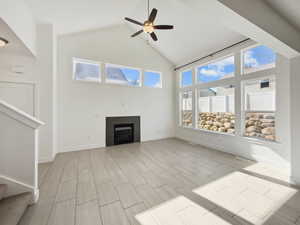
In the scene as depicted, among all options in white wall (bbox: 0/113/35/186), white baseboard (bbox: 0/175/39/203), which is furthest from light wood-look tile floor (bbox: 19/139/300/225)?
white wall (bbox: 0/113/35/186)

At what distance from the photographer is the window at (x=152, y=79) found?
5.67 metres

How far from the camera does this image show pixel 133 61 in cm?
531

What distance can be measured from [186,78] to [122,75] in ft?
9.44

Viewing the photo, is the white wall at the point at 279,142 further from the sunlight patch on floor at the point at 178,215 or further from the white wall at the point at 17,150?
the white wall at the point at 17,150

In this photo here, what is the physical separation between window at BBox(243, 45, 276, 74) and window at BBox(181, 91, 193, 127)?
222 cm

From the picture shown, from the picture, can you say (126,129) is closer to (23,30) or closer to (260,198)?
(23,30)

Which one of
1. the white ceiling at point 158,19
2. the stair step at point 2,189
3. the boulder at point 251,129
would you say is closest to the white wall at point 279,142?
the boulder at point 251,129

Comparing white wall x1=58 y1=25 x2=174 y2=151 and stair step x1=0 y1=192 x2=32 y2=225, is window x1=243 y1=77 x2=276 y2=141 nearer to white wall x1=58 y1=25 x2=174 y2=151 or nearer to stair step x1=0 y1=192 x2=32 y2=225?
white wall x1=58 y1=25 x2=174 y2=151

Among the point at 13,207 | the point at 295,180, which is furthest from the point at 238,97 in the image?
the point at 13,207

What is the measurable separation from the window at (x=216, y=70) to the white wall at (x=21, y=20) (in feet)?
16.9

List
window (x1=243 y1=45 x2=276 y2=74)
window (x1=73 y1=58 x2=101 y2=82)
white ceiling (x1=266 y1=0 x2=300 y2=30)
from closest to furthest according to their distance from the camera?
white ceiling (x1=266 y1=0 x2=300 y2=30)
window (x1=243 y1=45 x2=276 y2=74)
window (x1=73 y1=58 x2=101 y2=82)

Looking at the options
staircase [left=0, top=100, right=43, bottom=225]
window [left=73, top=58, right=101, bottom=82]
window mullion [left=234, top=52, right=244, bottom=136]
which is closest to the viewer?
staircase [left=0, top=100, right=43, bottom=225]

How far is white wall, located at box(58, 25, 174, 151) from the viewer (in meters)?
4.20

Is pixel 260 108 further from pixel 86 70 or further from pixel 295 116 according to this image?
pixel 86 70
